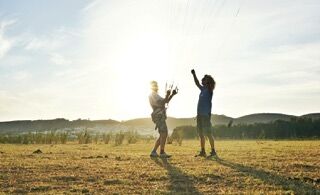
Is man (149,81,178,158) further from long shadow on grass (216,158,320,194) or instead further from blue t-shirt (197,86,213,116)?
long shadow on grass (216,158,320,194)

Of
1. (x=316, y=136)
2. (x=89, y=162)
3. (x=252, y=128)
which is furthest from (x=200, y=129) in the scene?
(x=252, y=128)

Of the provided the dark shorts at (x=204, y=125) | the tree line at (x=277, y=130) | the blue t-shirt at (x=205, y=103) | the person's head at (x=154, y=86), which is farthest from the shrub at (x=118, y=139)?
the blue t-shirt at (x=205, y=103)

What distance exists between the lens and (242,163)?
38.5 feet

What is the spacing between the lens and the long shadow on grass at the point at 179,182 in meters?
7.91

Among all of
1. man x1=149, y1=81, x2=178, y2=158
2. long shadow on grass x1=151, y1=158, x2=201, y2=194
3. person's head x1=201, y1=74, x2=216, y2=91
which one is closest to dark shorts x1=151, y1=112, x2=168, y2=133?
man x1=149, y1=81, x2=178, y2=158

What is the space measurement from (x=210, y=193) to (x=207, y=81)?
245 inches

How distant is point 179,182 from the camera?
28.6 ft

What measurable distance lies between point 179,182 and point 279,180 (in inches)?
69.1

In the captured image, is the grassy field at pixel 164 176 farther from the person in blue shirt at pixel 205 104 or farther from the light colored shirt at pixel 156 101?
the light colored shirt at pixel 156 101

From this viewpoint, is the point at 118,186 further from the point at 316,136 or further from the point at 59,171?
the point at 316,136

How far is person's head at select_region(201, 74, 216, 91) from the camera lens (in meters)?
13.6

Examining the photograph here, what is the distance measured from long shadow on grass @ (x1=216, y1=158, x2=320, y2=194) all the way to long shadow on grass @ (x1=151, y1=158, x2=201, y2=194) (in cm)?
125

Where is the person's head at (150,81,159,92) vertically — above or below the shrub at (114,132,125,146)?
above

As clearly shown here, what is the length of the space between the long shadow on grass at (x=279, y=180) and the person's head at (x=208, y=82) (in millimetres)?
3034
